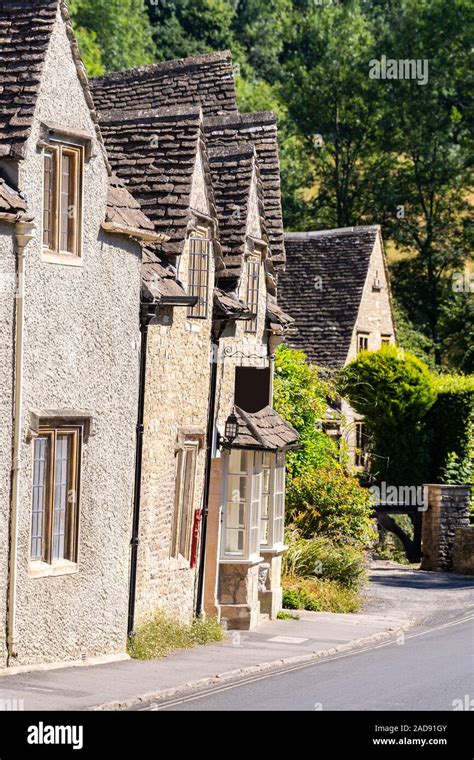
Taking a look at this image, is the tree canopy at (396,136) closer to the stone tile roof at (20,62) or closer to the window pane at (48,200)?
the stone tile roof at (20,62)

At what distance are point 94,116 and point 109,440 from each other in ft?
13.3

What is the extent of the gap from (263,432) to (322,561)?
15.8ft

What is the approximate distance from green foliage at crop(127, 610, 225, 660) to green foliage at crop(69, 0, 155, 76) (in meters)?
44.2

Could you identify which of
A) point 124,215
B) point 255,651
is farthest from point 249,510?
point 124,215

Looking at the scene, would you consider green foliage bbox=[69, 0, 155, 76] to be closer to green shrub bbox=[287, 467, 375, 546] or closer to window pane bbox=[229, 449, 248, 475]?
green shrub bbox=[287, 467, 375, 546]

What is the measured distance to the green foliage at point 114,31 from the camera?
6250 centimetres

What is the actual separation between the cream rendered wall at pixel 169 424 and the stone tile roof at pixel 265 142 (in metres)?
4.72

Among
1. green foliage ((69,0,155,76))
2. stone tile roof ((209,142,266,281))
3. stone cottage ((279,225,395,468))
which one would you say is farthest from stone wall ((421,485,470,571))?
green foliage ((69,0,155,76))

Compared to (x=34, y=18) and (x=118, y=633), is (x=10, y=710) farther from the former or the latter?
(x=34, y=18)

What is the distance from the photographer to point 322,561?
26266mm

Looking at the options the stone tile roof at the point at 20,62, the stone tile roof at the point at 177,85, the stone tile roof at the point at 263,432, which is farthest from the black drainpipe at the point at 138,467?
the stone tile roof at the point at 177,85

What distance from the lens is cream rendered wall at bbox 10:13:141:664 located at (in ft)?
50.9

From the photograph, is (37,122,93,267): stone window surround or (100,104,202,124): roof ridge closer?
(37,122,93,267): stone window surround

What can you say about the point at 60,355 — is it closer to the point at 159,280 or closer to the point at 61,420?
the point at 61,420
